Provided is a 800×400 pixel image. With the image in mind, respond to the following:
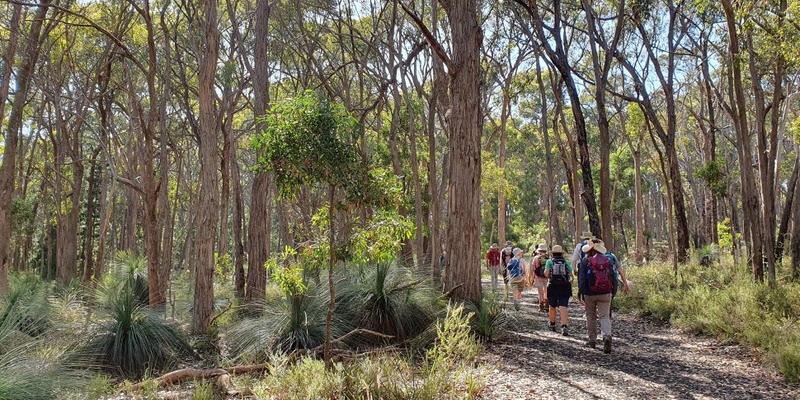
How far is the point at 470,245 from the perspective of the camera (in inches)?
381

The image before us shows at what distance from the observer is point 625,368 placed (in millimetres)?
6891

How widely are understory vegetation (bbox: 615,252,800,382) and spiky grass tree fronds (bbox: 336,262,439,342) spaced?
4.54m

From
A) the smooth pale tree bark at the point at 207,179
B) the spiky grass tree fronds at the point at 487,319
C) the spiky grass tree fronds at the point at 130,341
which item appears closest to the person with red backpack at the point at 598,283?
the spiky grass tree fronds at the point at 487,319

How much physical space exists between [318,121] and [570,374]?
414 cm

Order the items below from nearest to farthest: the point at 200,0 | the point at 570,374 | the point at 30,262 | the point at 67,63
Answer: the point at 570,374 < the point at 200,0 < the point at 67,63 < the point at 30,262

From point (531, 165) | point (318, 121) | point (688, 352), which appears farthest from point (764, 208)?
point (531, 165)

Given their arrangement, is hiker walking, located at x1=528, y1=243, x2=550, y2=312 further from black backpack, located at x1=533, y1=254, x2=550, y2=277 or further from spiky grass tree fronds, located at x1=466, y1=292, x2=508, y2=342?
spiky grass tree fronds, located at x1=466, y1=292, x2=508, y2=342

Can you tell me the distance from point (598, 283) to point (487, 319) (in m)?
2.02

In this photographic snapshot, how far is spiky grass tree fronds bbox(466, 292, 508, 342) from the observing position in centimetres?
862

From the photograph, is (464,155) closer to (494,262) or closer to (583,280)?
(583,280)

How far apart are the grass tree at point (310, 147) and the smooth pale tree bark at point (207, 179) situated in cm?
462

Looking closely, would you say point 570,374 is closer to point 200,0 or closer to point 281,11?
point 200,0

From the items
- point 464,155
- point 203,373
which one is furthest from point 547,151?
point 203,373

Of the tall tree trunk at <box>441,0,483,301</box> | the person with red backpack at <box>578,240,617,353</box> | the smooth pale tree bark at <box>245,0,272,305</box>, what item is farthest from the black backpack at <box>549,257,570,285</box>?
the smooth pale tree bark at <box>245,0,272,305</box>
